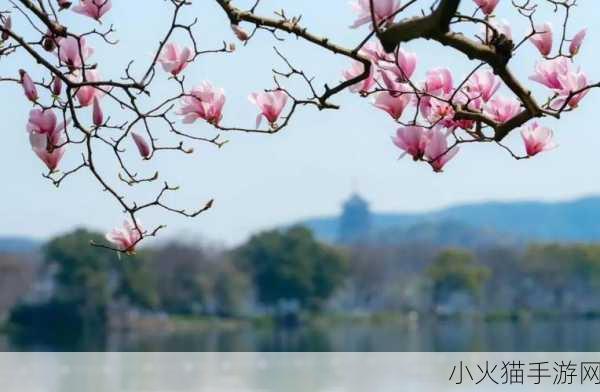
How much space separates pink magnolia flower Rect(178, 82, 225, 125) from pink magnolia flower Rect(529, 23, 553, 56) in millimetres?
394

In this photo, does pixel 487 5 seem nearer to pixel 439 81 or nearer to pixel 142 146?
pixel 439 81

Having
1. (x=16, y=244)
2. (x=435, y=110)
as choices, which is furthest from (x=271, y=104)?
(x=16, y=244)

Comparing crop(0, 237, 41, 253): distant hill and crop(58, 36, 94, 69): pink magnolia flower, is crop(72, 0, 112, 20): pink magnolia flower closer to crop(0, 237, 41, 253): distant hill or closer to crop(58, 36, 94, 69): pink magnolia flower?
crop(58, 36, 94, 69): pink magnolia flower

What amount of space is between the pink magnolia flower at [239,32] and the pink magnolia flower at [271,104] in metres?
0.10

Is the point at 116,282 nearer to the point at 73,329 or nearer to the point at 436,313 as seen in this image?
the point at 73,329

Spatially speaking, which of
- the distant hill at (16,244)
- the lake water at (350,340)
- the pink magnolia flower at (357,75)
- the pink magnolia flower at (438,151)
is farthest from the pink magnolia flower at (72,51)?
the distant hill at (16,244)

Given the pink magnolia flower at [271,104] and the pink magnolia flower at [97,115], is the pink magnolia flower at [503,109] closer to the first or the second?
the pink magnolia flower at [271,104]

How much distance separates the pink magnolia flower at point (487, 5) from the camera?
4.74ft

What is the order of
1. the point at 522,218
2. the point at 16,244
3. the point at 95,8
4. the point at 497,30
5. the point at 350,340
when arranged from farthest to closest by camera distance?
the point at 522,218 → the point at 16,244 → the point at 350,340 → the point at 95,8 → the point at 497,30

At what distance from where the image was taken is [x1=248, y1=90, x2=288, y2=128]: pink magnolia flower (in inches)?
59.2

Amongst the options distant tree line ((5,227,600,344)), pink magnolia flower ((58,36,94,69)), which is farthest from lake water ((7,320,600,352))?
pink magnolia flower ((58,36,94,69))

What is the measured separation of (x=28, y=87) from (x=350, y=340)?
38777 millimetres

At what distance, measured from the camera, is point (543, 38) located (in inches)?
56.8

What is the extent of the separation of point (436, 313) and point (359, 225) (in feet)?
237
